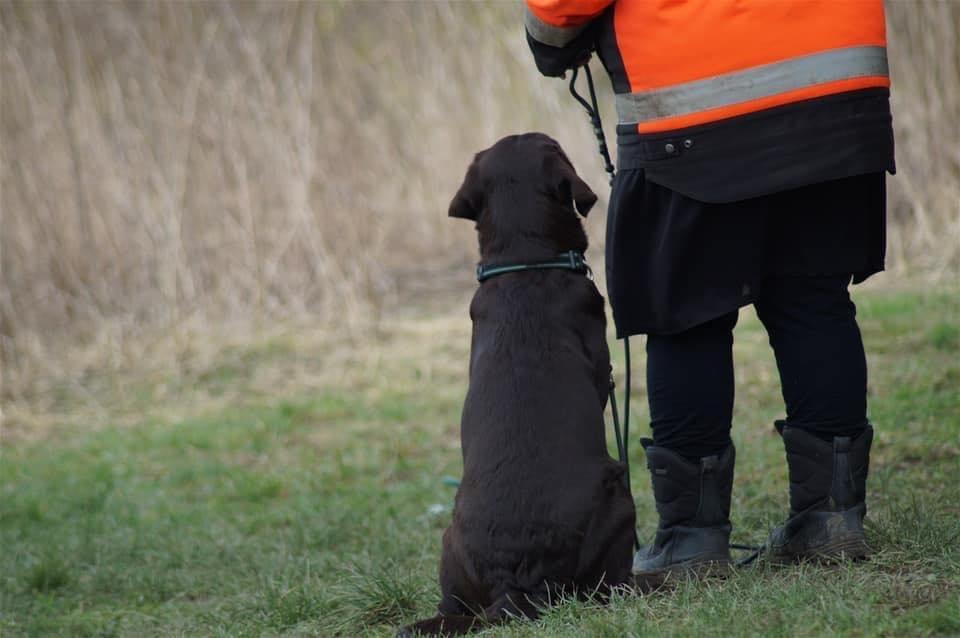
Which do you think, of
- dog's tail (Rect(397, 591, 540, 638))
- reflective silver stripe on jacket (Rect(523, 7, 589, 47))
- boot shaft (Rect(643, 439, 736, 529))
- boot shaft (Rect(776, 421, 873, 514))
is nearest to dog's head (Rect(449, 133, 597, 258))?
reflective silver stripe on jacket (Rect(523, 7, 589, 47))

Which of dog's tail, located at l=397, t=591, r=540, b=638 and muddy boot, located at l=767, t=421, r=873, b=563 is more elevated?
muddy boot, located at l=767, t=421, r=873, b=563

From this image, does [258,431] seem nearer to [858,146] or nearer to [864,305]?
[864,305]

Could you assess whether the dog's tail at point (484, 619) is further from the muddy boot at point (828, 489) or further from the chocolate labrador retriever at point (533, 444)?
the muddy boot at point (828, 489)

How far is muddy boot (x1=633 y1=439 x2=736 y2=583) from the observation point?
9.79ft

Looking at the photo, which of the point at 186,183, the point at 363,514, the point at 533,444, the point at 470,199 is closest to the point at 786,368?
the point at 533,444

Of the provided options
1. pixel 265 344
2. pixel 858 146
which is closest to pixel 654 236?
pixel 858 146

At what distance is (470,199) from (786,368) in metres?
0.88

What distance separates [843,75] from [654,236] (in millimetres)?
536

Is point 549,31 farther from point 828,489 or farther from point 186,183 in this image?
point 186,183

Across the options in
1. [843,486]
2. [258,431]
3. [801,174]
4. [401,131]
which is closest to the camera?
[801,174]

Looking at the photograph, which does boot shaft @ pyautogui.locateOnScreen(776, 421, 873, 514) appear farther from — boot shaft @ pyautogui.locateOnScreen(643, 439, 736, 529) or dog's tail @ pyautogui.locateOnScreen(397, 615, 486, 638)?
dog's tail @ pyautogui.locateOnScreen(397, 615, 486, 638)

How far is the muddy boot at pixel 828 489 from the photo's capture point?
9.65 feet

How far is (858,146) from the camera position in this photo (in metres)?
2.71

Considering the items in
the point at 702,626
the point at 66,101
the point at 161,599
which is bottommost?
the point at 161,599
